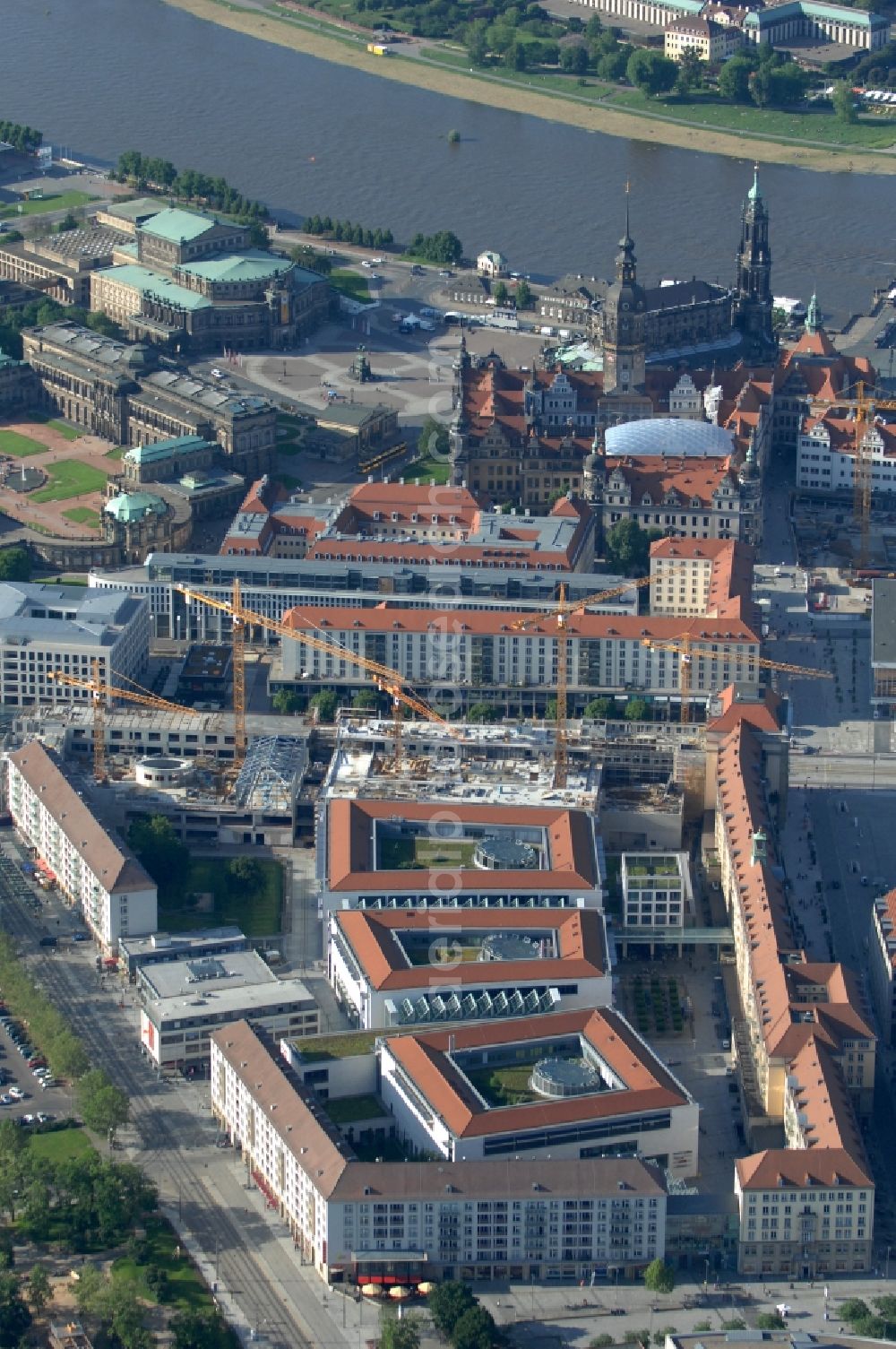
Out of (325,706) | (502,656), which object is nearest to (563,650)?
(502,656)

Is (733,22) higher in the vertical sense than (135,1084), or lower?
higher

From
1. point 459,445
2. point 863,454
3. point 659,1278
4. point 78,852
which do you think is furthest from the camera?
point 863,454

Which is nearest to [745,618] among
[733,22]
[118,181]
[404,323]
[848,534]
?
[848,534]

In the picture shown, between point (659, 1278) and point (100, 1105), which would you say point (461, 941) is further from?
point (659, 1278)

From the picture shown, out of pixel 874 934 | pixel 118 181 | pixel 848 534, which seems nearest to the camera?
pixel 874 934

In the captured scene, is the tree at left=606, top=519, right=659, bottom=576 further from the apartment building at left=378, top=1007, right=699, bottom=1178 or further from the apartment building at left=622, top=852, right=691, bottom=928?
the apartment building at left=378, top=1007, right=699, bottom=1178

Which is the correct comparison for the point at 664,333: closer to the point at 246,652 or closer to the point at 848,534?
the point at 848,534
